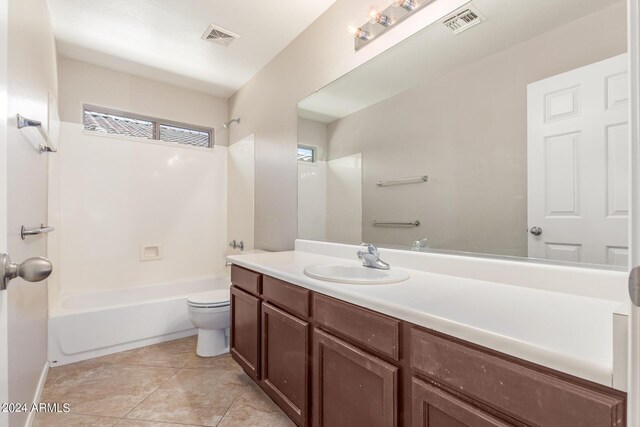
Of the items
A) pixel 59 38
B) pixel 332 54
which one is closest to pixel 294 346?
pixel 332 54

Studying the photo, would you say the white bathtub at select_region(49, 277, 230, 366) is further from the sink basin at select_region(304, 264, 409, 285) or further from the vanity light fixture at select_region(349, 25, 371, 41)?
the vanity light fixture at select_region(349, 25, 371, 41)

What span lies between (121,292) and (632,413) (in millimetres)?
3470

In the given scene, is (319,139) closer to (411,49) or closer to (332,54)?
(332,54)

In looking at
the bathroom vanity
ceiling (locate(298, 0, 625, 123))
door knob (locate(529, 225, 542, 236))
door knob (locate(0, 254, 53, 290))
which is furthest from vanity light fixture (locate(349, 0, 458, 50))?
door knob (locate(0, 254, 53, 290))

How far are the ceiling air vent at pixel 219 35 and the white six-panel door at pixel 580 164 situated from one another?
2126mm

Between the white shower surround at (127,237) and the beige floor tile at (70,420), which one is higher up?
the white shower surround at (127,237)

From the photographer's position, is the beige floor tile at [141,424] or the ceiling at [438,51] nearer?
the ceiling at [438,51]

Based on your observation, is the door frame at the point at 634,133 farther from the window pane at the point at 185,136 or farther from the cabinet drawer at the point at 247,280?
the window pane at the point at 185,136

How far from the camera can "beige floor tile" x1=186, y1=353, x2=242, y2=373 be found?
7.22 ft

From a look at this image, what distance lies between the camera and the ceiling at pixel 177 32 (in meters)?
2.08

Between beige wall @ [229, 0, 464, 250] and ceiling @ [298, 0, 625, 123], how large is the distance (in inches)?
3.0

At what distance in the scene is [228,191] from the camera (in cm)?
362

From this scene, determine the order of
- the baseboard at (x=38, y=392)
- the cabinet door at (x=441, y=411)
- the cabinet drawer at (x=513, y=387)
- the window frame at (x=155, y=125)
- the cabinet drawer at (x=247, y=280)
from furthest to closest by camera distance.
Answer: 1. the window frame at (x=155, y=125)
2. the cabinet drawer at (x=247, y=280)
3. the baseboard at (x=38, y=392)
4. the cabinet door at (x=441, y=411)
5. the cabinet drawer at (x=513, y=387)

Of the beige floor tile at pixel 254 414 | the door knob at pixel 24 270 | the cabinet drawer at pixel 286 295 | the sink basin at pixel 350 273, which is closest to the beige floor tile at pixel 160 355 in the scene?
the beige floor tile at pixel 254 414
